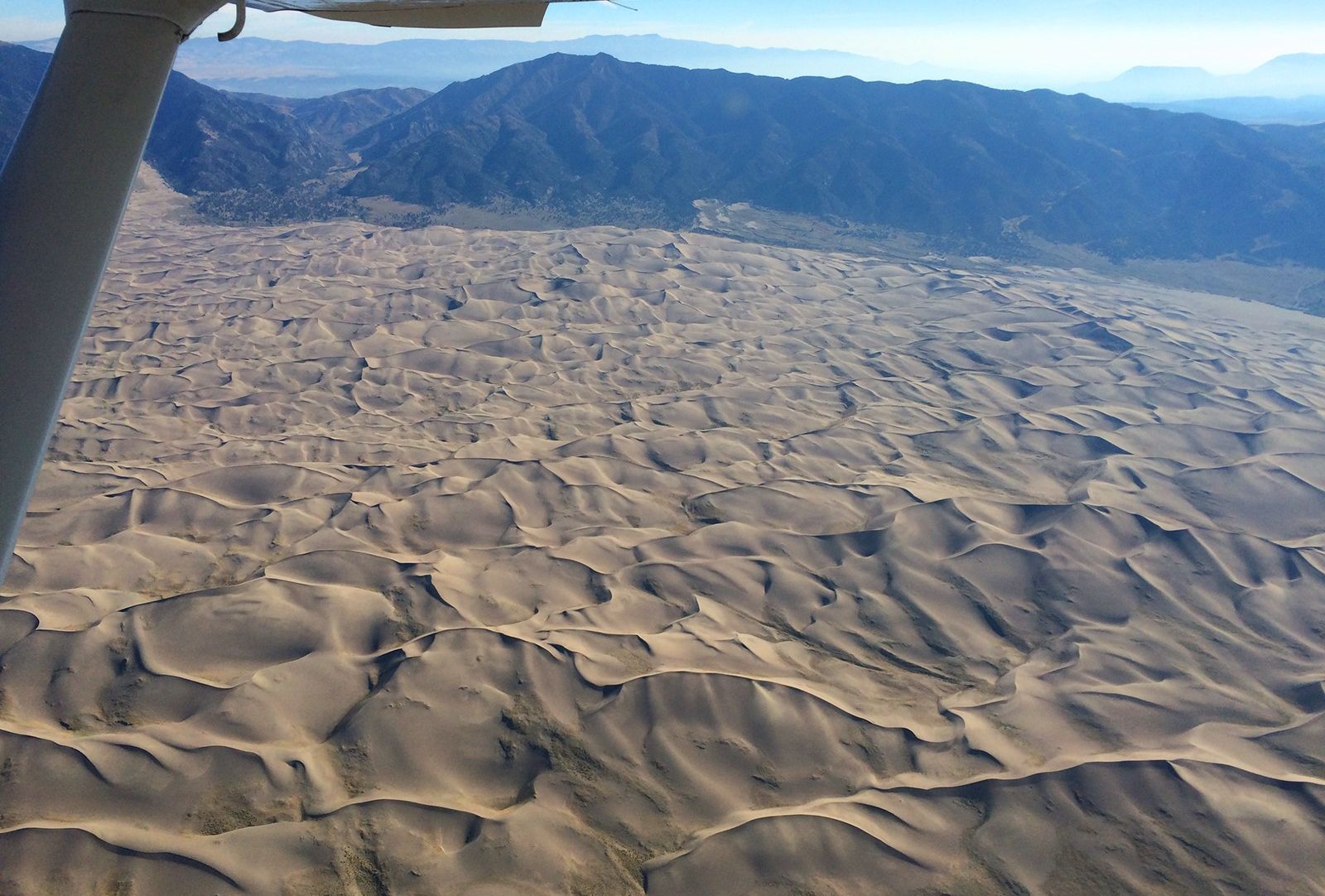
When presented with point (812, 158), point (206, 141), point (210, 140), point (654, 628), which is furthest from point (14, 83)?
point (654, 628)

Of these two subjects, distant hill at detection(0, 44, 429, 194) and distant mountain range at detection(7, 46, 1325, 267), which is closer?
distant hill at detection(0, 44, 429, 194)

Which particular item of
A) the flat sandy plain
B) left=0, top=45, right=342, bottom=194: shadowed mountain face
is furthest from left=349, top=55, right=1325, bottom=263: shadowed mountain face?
the flat sandy plain

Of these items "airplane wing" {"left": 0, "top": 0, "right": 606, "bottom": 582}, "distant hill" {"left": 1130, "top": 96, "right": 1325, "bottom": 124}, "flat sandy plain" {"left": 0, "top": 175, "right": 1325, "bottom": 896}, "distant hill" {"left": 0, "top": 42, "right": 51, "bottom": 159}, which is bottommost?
"flat sandy plain" {"left": 0, "top": 175, "right": 1325, "bottom": 896}

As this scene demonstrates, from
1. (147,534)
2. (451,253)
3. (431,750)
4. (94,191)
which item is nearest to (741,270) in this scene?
(451,253)

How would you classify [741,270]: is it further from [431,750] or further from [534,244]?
[431,750]

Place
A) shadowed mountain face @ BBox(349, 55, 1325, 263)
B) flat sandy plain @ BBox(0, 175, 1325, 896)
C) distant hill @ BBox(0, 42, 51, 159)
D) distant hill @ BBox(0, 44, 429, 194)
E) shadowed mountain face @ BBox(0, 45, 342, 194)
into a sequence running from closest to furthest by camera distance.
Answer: flat sandy plain @ BBox(0, 175, 1325, 896) → distant hill @ BBox(0, 42, 51, 159) → distant hill @ BBox(0, 44, 429, 194) → shadowed mountain face @ BBox(0, 45, 342, 194) → shadowed mountain face @ BBox(349, 55, 1325, 263)

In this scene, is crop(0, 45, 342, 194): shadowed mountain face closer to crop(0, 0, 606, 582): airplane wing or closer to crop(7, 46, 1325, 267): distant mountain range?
crop(7, 46, 1325, 267): distant mountain range

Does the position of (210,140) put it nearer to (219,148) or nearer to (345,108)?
(219,148)

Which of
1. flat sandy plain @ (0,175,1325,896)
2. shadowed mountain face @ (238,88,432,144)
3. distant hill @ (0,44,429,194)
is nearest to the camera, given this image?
flat sandy plain @ (0,175,1325,896)
